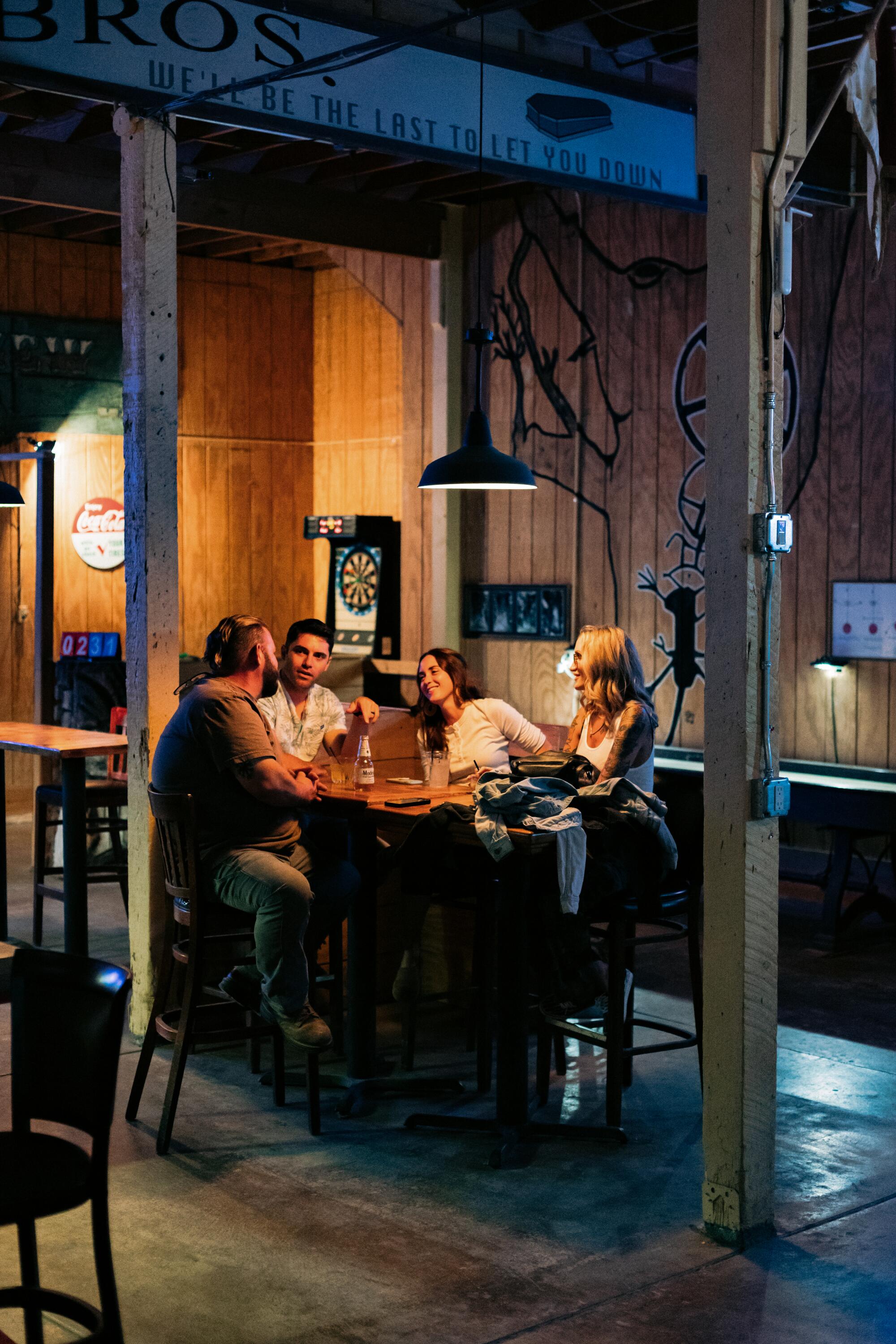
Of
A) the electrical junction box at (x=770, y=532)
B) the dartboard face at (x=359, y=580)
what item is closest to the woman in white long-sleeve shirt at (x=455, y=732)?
the electrical junction box at (x=770, y=532)

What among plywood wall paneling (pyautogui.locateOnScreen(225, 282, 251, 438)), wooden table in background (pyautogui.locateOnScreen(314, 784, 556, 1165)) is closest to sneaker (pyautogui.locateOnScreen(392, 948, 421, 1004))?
wooden table in background (pyautogui.locateOnScreen(314, 784, 556, 1165))

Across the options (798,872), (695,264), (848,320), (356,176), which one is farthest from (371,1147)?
(356,176)

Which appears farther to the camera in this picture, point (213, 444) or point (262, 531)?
point (262, 531)

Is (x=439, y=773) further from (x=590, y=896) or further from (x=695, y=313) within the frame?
(x=695, y=313)

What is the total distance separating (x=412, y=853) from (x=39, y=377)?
21.3 feet

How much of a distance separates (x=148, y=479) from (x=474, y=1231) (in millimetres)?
2774

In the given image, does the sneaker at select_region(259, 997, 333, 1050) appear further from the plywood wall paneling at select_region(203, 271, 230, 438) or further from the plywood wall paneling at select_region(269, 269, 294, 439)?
the plywood wall paneling at select_region(269, 269, 294, 439)

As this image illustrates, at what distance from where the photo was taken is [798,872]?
7.51m

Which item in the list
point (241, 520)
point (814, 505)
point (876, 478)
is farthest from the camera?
point (241, 520)

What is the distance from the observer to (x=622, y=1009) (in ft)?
14.6

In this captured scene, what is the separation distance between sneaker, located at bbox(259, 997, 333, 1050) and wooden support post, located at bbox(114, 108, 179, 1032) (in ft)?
3.19

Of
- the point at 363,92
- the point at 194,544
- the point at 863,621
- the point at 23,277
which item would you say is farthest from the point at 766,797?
the point at 23,277

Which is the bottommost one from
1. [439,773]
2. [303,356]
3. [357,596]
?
[439,773]

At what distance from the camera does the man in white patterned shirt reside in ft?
18.3
